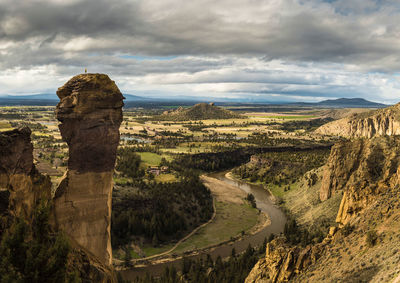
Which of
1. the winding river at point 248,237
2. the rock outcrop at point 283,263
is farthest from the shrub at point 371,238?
the winding river at point 248,237

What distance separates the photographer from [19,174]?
18547 mm

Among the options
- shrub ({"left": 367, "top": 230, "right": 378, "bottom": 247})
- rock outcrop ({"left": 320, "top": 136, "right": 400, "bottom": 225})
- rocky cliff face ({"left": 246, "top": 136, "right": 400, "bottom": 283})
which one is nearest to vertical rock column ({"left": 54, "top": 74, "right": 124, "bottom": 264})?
rocky cliff face ({"left": 246, "top": 136, "right": 400, "bottom": 283})

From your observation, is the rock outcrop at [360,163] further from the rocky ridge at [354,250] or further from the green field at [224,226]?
the green field at [224,226]

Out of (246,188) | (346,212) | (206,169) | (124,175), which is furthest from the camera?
(206,169)

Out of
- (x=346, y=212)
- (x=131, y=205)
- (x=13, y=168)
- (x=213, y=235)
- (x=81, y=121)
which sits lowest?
(x=213, y=235)

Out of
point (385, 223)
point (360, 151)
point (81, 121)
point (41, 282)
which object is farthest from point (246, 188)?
point (41, 282)

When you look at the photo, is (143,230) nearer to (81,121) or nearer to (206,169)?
(81,121)

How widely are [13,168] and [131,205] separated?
2038 inches

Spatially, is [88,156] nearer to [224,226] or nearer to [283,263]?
[283,263]

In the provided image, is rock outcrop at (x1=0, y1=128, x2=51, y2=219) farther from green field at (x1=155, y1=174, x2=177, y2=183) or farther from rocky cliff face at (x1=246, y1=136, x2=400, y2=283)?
green field at (x1=155, y1=174, x2=177, y2=183)

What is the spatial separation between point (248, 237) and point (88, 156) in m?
48.9

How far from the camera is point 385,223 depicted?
33.5m

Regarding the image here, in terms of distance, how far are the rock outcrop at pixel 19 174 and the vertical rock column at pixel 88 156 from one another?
2.87 meters

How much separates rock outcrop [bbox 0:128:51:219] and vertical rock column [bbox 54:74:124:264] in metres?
2.87
